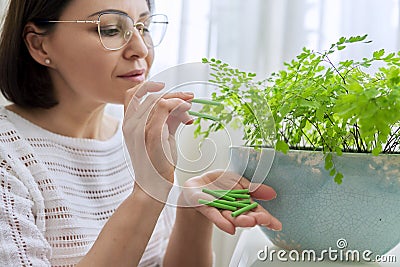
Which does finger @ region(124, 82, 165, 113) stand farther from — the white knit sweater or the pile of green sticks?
the white knit sweater

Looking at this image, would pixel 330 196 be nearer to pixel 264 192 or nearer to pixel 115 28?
pixel 264 192

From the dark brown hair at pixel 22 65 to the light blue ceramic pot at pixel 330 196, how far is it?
59 cm

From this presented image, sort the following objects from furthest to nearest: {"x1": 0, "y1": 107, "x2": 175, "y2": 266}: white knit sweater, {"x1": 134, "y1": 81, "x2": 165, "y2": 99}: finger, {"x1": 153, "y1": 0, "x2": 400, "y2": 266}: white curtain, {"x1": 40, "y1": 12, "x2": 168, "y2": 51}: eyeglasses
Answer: {"x1": 153, "y1": 0, "x2": 400, "y2": 266}: white curtain
{"x1": 40, "y1": 12, "x2": 168, "y2": 51}: eyeglasses
{"x1": 0, "y1": 107, "x2": 175, "y2": 266}: white knit sweater
{"x1": 134, "y1": 81, "x2": 165, "y2": 99}: finger

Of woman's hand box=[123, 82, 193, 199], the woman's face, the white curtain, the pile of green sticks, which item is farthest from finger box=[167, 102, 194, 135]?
the white curtain

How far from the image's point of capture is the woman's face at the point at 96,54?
112cm

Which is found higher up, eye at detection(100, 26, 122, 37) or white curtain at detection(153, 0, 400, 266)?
white curtain at detection(153, 0, 400, 266)

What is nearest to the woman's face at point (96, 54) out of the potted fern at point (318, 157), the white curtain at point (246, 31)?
the potted fern at point (318, 157)

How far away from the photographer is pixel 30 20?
117cm

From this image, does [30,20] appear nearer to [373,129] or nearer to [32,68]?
[32,68]

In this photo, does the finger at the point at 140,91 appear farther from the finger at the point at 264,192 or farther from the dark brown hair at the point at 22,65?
the dark brown hair at the point at 22,65

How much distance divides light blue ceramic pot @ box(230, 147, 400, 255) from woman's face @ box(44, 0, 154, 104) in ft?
1.39

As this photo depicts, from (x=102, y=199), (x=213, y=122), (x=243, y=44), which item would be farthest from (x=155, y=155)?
(x=243, y=44)

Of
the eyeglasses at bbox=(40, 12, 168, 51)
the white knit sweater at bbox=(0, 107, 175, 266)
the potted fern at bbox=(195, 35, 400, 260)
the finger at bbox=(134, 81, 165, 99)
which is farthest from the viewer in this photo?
the eyeglasses at bbox=(40, 12, 168, 51)

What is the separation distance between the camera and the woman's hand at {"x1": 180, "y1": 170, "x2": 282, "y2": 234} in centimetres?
75
